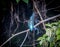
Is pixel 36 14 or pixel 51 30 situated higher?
pixel 36 14

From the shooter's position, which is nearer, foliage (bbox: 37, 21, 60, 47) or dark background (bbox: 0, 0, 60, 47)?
foliage (bbox: 37, 21, 60, 47)

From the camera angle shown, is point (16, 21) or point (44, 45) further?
point (16, 21)

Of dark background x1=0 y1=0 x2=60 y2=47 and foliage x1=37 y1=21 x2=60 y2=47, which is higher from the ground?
dark background x1=0 y1=0 x2=60 y2=47

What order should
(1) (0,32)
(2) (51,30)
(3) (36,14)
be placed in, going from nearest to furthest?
(2) (51,30) < (3) (36,14) < (1) (0,32)

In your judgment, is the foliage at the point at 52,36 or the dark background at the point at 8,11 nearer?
the foliage at the point at 52,36

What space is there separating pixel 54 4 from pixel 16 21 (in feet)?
1.63

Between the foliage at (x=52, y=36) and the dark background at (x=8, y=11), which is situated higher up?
the dark background at (x=8, y=11)

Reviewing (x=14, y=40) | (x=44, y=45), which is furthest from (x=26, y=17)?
(x=44, y=45)

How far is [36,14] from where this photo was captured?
1964 mm

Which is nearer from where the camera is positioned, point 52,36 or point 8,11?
point 52,36

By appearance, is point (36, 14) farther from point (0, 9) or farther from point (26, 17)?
point (0, 9)

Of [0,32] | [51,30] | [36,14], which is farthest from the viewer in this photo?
[0,32]

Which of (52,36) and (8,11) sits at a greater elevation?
(8,11)

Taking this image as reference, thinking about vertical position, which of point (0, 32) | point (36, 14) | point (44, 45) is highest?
point (36, 14)
